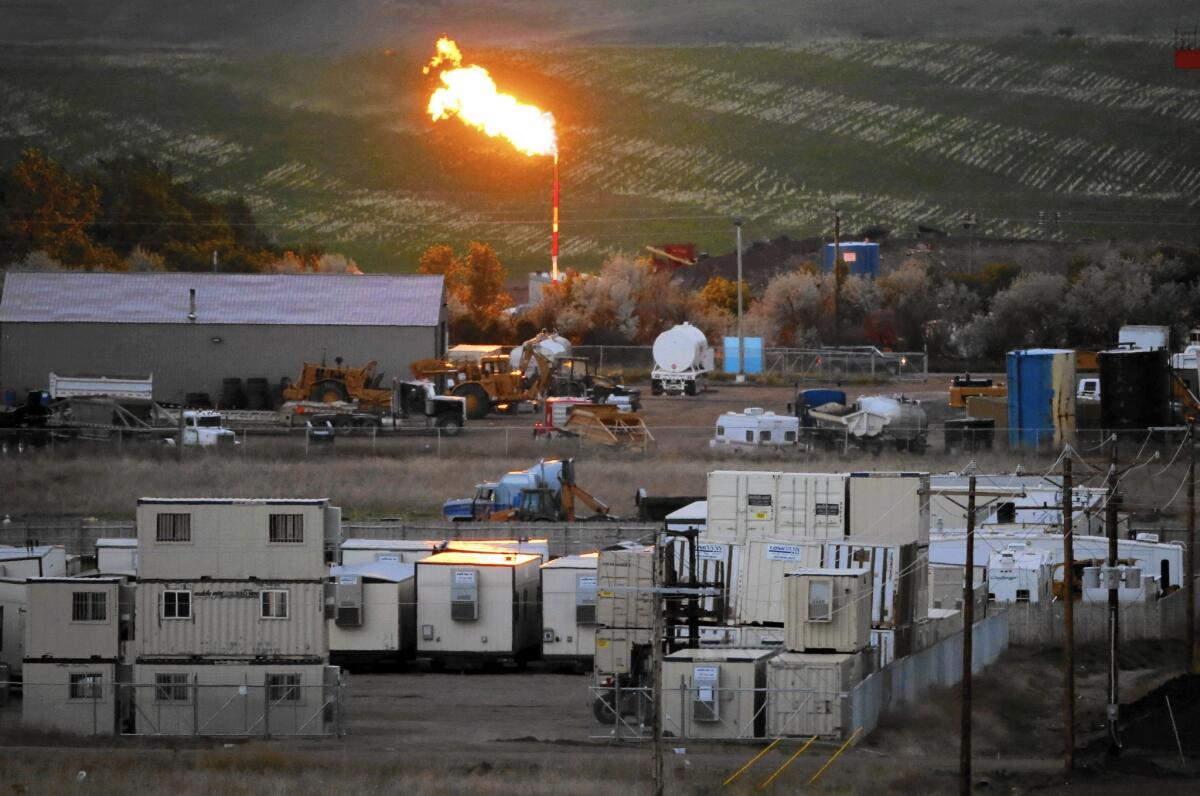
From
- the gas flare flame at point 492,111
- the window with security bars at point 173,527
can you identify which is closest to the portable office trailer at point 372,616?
the window with security bars at point 173,527

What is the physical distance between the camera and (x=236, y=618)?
90.4ft

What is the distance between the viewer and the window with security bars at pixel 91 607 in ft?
90.7

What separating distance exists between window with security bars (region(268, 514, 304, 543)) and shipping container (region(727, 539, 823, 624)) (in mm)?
7861

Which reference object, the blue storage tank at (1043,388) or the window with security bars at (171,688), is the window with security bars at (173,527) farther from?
the blue storage tank at (1043,388)

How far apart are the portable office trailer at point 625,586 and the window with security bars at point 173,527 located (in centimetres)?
603

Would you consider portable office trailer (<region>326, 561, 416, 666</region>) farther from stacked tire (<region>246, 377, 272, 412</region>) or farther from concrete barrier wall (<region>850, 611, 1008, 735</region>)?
stacked tire (<region>246, 377, 272, 412</region>)

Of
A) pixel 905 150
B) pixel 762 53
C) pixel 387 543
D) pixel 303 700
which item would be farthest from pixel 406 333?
pixel 762 53

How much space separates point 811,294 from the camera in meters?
94.3

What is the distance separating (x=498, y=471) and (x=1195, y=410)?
852 inches

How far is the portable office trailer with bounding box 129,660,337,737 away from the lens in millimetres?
27297

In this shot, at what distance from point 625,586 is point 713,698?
2.43m

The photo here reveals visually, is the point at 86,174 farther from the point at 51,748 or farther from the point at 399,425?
the point at 51,748

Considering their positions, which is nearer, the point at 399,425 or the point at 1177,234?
the point at 399,425

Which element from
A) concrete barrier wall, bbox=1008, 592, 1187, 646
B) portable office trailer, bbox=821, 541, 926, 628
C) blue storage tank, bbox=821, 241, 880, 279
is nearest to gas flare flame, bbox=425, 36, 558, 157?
blue storage tank, bbox=821, 241, 880, 279
